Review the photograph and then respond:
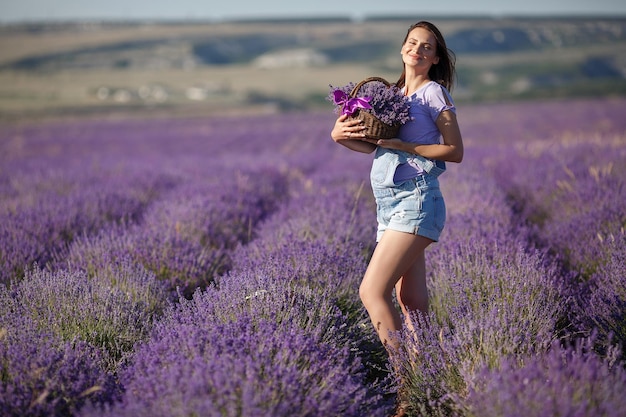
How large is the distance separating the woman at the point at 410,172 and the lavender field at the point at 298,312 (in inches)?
9.7

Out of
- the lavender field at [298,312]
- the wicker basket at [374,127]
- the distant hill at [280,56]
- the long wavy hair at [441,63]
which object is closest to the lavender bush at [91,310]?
the lavender field at [298,312]

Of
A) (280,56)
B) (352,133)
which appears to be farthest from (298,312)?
(280,56)

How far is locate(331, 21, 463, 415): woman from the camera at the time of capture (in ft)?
7.73

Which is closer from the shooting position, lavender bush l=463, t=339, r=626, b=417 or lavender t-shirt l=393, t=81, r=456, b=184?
lavender bush l=463, t=339, r=626, b=417

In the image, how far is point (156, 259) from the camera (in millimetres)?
3508

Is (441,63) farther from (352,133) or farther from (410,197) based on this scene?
(410,197)

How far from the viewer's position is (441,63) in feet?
8.49

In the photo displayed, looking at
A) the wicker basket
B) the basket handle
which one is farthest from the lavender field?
the basket handle

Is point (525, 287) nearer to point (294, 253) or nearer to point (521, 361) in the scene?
point (521, 361)

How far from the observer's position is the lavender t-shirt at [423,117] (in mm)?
2391

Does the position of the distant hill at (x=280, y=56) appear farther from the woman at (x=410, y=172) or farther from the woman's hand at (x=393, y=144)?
the woman's hand at (x=393, y=144)

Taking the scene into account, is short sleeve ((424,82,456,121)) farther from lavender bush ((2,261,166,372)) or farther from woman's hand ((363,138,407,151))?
lavender bush ((2,261,166,372))

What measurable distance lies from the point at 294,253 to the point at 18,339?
4.94 ft

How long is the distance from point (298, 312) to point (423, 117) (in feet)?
3.32
